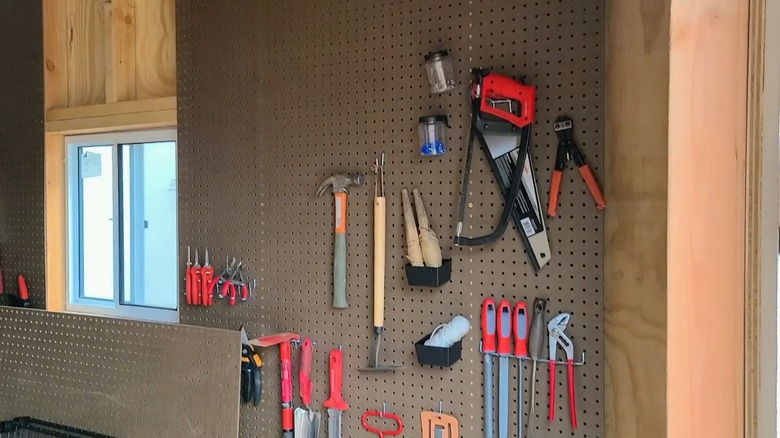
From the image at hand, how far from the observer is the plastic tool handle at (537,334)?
48.0 inches

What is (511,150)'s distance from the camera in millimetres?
1256

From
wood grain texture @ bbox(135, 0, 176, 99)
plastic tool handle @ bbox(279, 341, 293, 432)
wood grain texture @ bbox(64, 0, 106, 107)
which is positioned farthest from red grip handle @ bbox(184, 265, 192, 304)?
wood grain texture @ bbox(64, 0, 106, 107)

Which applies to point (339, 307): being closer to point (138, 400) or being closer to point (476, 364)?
point (476, 364)

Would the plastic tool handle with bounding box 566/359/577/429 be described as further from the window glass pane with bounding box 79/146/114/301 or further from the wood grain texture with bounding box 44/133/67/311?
the wood grain texture with bounding box 44/133/67/311

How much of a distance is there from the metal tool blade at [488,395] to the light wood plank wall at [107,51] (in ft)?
4.62

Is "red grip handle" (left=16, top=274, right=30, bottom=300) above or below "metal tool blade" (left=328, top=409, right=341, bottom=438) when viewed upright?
above

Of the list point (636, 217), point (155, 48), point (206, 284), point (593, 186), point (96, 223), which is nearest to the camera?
point (636, 217)

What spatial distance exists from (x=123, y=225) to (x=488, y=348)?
4.96 ft

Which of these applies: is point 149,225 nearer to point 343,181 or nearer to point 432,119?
point 343,181

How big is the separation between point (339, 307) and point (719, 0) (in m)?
1.09

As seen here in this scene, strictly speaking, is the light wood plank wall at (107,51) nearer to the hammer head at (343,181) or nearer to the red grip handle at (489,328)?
the hammer head at (343,181)

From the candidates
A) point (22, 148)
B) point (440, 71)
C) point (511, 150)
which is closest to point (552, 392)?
point (511, 150)

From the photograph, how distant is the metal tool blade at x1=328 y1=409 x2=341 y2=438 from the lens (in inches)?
57.9

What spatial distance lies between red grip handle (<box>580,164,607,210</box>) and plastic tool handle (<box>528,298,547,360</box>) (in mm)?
267
